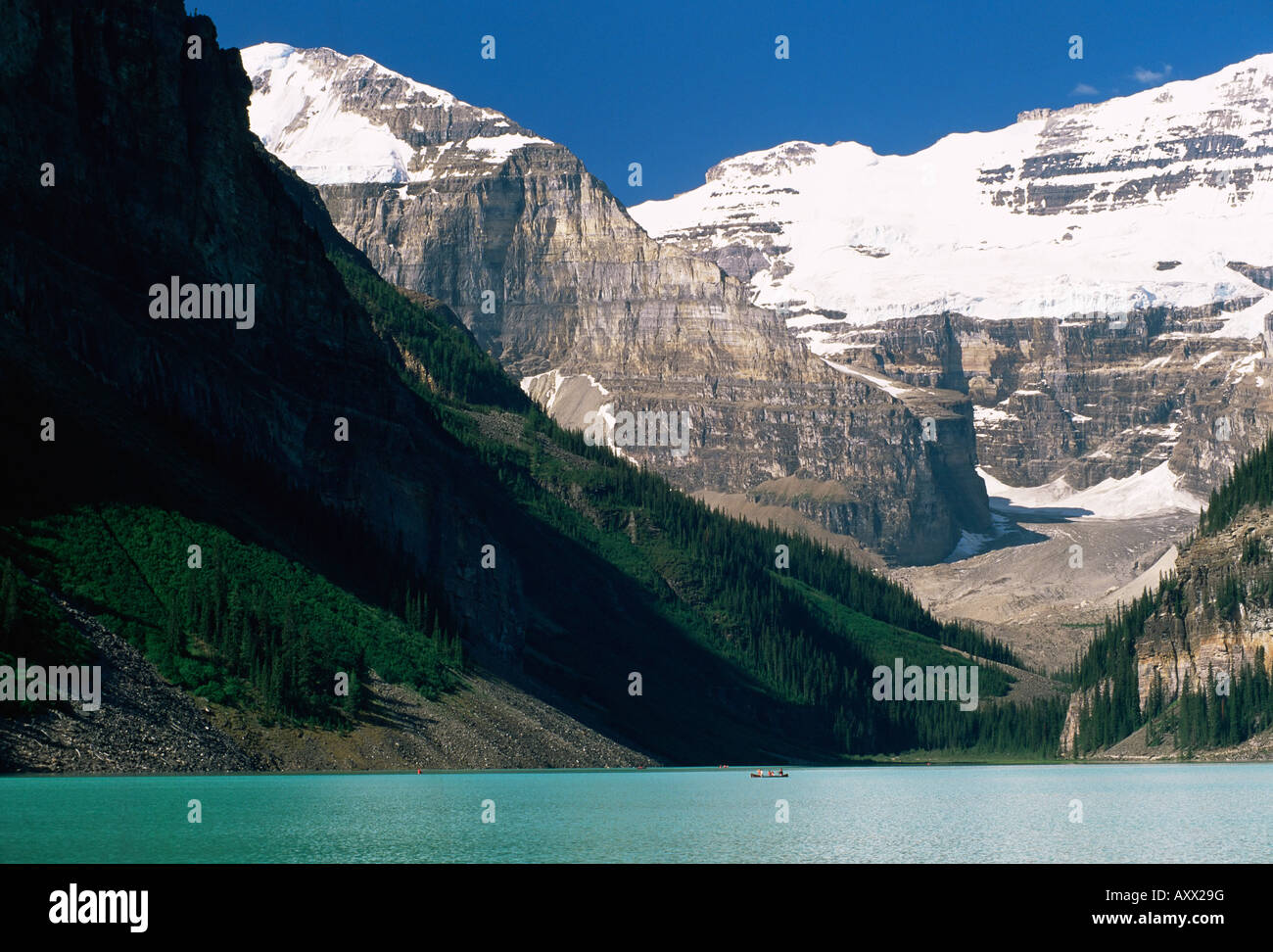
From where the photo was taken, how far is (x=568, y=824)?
390 feet

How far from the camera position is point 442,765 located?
551ft

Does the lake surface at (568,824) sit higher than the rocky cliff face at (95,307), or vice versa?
the rocky cliff face at (95,307)

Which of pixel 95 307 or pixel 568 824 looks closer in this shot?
pixel 568 824

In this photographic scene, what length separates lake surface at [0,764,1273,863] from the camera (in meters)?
100

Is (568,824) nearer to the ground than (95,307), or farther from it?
nearer to the ground

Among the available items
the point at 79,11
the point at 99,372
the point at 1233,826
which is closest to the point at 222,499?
the point at 99,372

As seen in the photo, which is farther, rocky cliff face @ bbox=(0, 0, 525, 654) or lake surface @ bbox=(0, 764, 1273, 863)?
rocky cliff face @ bbox=(0, 0, 525, 654)

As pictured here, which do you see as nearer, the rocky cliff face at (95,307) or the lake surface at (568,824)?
the lake surface at (568,824)

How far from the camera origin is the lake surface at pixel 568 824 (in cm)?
10031

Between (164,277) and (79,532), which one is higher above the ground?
(164,277)
